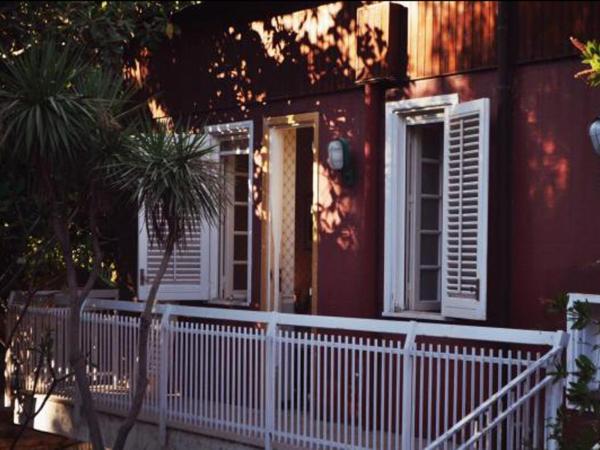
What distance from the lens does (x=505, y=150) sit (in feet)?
25.4

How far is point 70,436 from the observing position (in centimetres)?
1013

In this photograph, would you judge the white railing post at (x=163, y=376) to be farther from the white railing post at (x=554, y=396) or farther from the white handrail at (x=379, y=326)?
Result: the white railing post at (x=554, y=396)

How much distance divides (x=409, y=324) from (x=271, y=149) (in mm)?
3309

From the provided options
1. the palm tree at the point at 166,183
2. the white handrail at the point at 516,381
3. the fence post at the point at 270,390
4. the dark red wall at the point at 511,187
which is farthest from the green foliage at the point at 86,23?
the white handrail at the point at 516,381

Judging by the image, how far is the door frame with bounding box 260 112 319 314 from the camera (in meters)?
9.38

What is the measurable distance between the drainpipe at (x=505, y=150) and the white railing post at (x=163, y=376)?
9.55 ft

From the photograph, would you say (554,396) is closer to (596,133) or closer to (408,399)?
(408,399)

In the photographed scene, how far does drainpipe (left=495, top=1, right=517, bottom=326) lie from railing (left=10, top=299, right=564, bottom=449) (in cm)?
54

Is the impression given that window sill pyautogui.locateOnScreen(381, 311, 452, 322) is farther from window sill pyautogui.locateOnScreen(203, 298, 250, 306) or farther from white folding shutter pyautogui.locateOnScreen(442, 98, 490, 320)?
window sill pyautogui.locateOnScreen(203, 298, 250, 306)

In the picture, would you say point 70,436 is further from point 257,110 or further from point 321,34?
point 321,34

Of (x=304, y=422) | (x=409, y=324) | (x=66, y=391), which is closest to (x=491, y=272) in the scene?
(x=409, y=324)

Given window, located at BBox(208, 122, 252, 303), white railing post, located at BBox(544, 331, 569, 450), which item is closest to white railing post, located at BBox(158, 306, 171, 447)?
window, located at BBox(208, 122, 252, 303)

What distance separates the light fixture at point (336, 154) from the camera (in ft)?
29.4

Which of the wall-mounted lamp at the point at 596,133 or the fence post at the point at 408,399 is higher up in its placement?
the wall-mounted lamp at the point at 596,133
